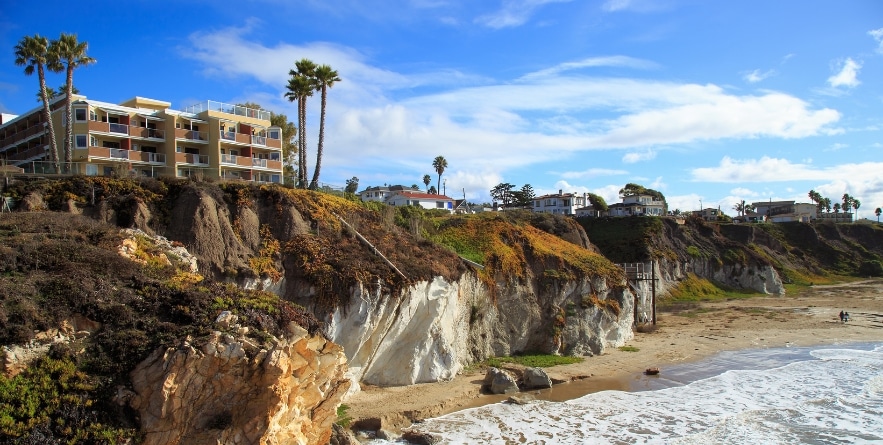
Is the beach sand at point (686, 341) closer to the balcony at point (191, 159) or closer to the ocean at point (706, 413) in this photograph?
the ocean at point (706, 413)

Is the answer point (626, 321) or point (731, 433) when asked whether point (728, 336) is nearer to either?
point (626, 321)

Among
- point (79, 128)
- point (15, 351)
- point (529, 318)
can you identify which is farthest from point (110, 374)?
point (79, 128)

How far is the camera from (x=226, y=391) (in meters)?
13.5

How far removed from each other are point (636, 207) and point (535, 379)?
223ft

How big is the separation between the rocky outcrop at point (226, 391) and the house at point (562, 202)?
79.9 m

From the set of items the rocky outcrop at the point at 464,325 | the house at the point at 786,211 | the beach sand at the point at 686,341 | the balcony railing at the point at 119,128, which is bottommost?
the beach sand at the point at 686,341

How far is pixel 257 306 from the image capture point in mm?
15734

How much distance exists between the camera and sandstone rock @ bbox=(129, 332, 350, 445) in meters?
12.5

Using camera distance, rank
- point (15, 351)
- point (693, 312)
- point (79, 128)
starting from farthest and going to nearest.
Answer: point (693, 312) < point (79, 128) < point (15, 351)

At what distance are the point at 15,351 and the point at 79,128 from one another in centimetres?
2998

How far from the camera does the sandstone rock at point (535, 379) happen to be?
26.3 meters

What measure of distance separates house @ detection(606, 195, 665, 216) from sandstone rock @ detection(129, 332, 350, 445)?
8124 cm

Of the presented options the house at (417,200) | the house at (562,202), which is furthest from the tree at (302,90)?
the house at (562,202)

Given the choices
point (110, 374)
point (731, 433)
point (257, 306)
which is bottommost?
point (731, 433)
